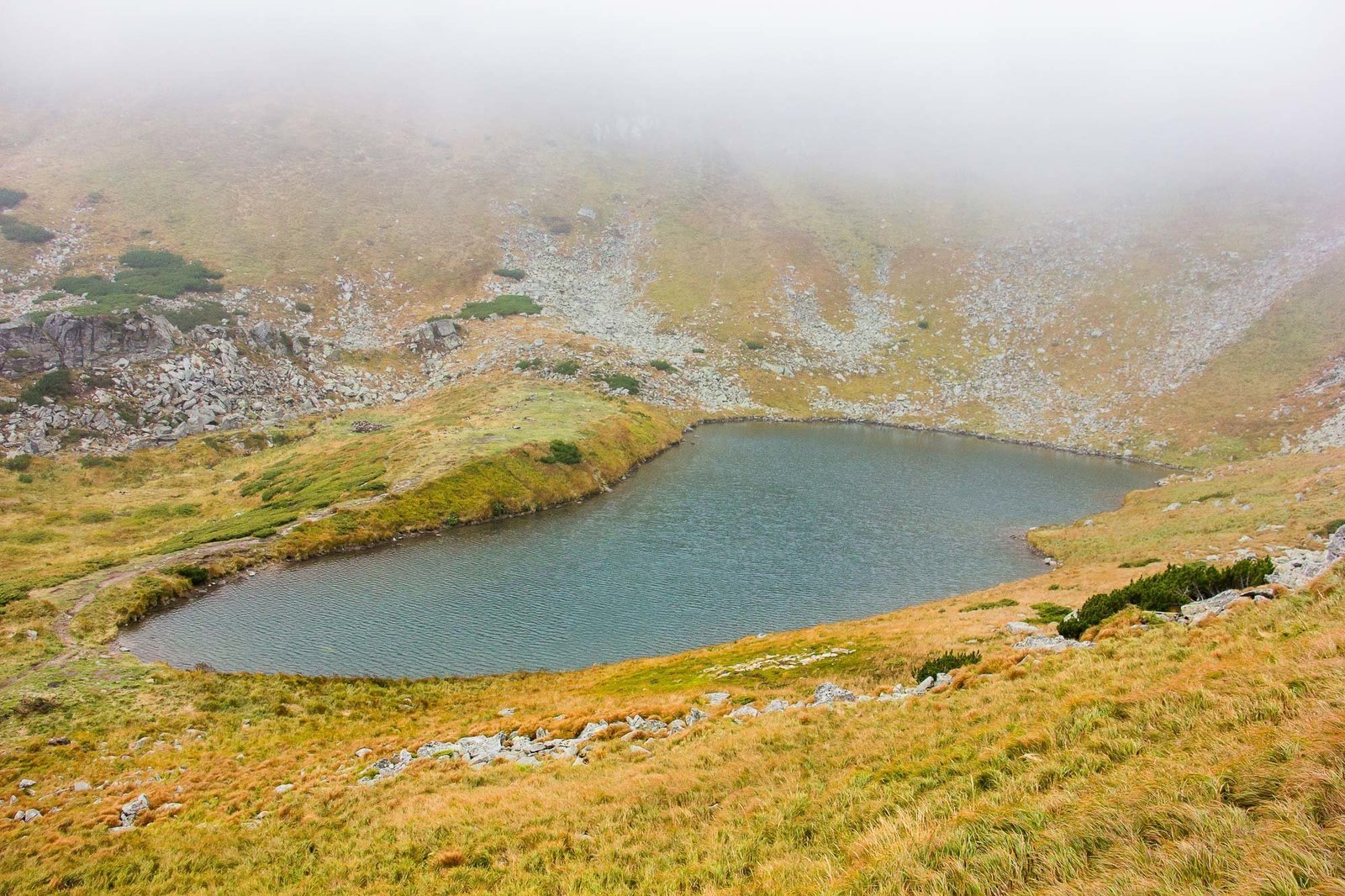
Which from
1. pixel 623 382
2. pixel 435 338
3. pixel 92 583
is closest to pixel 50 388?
pixel 92 583

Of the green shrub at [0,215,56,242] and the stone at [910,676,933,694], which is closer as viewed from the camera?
the stone at [910,676,933,694]

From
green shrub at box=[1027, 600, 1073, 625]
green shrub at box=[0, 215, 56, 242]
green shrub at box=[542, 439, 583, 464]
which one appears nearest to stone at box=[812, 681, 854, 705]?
green shrub at box=[1027, 600, 1073, 625]

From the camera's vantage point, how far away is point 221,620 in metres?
42.4

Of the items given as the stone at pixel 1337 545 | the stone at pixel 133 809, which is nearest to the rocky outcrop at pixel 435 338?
the stone at pixel 133 809

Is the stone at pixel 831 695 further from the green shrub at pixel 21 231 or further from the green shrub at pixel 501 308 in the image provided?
the green shrub at pixel 21 231

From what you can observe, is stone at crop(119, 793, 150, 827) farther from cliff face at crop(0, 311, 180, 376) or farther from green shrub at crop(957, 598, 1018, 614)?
cliff face at crop(0, 311, 180, 376)

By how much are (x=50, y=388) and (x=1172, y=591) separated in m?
105

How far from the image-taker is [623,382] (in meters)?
110

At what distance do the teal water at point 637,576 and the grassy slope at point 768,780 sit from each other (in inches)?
209

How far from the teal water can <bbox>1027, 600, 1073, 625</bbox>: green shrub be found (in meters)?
13.9

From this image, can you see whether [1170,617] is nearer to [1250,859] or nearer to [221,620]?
[1250,859]

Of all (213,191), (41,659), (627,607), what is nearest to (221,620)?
(41,659)

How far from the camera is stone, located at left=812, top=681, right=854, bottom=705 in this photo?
21.7 metres

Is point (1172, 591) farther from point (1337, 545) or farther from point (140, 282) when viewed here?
point (140, 282)
